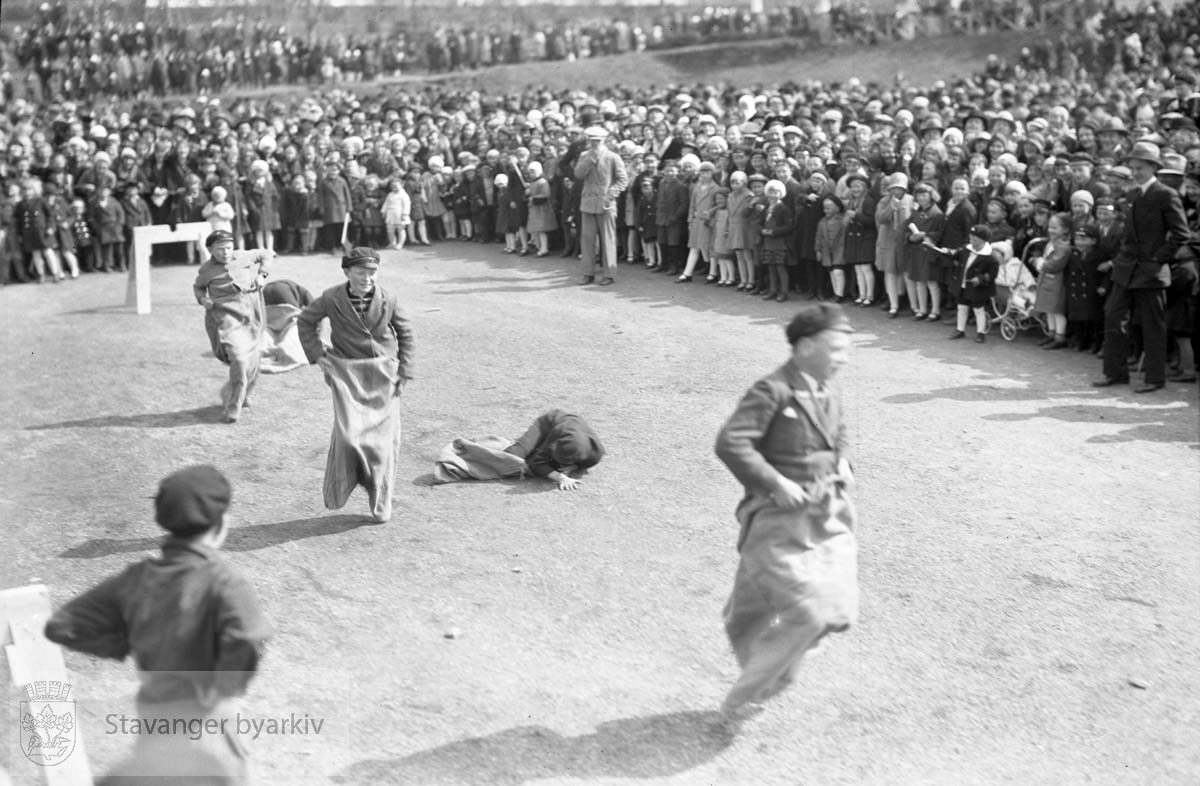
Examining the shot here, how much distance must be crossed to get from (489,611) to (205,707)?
316cm

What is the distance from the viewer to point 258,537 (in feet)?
28.7

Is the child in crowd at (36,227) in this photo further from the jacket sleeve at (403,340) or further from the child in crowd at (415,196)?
the jacket sleeve at (403,340)

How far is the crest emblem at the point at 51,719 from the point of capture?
5176 mm

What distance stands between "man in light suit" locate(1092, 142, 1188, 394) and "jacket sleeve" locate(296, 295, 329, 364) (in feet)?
23.2

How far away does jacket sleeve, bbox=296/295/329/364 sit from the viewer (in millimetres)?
8773

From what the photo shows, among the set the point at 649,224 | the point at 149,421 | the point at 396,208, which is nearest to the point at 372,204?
the point at 396,208

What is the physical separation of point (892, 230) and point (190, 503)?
11.6 meters

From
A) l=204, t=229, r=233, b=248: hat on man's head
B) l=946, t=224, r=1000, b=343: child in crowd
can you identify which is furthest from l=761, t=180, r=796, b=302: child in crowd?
l=204, t=229, r=233, b=248: hat on man's head

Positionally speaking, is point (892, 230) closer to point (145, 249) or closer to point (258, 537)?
point (258, 537)

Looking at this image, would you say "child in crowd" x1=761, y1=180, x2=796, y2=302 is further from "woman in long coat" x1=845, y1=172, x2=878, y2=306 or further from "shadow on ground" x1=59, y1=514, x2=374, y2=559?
"shadow on ground" x1=59, y1=514, x2=374, y2=559

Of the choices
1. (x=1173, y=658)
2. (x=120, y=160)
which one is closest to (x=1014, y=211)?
(x=1173, y=658)

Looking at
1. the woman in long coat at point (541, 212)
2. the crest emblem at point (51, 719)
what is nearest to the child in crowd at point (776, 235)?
the woman in long coat at point (541, 212)

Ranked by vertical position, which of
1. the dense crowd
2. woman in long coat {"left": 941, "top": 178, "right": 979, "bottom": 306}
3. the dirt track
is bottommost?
the dirt track

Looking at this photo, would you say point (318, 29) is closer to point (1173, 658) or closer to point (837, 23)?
point (837, 23)
